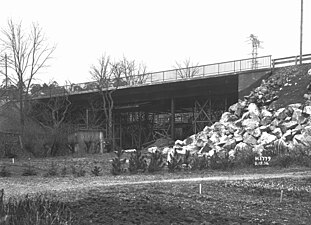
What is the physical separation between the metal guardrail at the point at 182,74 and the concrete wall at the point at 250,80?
119 centimetres

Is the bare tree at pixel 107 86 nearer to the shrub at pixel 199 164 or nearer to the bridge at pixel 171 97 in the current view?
the bridge at pixel 171 97

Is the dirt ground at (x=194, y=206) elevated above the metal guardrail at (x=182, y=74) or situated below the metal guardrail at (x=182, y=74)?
below

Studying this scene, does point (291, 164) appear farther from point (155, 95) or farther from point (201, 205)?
point (155, 95)

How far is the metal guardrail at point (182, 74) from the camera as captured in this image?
36375mm

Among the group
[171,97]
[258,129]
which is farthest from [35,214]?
[171,97]

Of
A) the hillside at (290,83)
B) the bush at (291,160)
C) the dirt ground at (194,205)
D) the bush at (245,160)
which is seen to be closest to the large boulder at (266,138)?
the bush at (245,160)

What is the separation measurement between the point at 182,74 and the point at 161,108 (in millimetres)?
7818

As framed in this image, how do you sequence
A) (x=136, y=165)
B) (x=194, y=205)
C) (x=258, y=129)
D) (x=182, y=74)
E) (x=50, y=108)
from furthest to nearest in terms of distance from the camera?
(x=50, y=108), (x=182, y=74), (x=258, y=129), (x=136, y=165), (x=194, y=205)

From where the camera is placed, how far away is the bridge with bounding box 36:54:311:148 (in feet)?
120

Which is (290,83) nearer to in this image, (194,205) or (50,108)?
(194,205)

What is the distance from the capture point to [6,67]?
43.1 meters

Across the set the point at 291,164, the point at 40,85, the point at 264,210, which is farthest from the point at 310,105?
→ the point at 40,85

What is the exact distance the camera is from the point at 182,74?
44.5 meters

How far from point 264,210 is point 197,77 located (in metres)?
31.8
